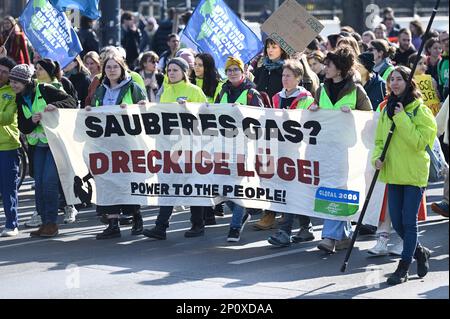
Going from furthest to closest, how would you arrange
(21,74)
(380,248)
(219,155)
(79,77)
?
(79,77)
(21,74)
(219,155)
(380,248)

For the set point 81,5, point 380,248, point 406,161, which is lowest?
point 380,248

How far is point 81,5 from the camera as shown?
1441 cm

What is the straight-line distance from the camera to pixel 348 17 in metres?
24.6

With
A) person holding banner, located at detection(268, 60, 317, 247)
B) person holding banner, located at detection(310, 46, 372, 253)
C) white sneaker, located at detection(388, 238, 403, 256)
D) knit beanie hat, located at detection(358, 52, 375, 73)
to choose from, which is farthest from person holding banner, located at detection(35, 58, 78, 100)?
white sneaker, located at detection(388, 238, 403, 256)

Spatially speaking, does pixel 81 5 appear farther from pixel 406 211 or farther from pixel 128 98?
pixel 406 211

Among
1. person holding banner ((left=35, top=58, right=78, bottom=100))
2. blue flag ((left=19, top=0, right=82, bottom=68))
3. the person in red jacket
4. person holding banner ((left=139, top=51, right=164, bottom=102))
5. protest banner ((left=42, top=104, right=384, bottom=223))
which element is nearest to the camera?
protest banner ((left=42, top=104, right=384, bottom=223))

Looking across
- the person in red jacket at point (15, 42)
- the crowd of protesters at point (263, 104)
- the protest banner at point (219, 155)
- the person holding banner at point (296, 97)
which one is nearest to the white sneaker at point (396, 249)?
the crowd of protesters at point (263, 104)

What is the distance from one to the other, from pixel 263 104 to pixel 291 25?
0.99 metres

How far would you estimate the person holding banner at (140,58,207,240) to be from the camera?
11758 millimetres

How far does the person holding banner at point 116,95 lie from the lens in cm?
1193

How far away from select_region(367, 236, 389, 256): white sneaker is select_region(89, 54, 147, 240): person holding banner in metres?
2.59

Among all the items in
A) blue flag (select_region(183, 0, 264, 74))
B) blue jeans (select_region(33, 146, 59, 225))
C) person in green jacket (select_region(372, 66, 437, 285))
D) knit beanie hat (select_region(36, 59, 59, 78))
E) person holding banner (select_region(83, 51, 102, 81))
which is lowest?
blue jeans (select_region(33, 146, 59, 225))

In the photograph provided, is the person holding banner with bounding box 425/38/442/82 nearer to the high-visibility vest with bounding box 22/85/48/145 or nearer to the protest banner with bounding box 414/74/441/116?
the protest banner with bounding box 414/74/441/116

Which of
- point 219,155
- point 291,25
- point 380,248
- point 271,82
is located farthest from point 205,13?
point 380,248
